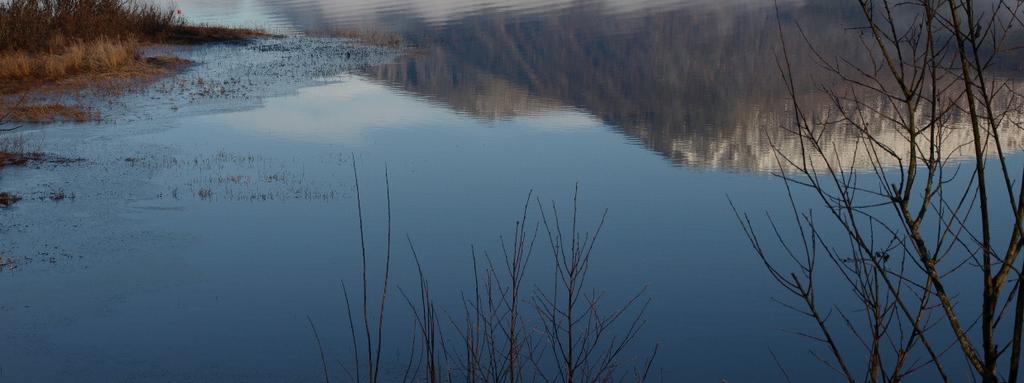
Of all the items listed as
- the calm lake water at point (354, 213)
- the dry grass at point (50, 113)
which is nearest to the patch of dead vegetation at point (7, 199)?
the calm lake water at point (354, 213)

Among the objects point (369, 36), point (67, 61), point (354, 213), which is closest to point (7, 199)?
point (354, 213)

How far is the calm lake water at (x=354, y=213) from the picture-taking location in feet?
22.8

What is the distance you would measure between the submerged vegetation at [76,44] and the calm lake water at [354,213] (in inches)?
45.8

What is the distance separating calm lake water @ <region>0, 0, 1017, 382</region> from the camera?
6945 mm

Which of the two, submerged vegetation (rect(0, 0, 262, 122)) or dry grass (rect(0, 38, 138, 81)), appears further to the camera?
dry grass (rect(0, 38, 138, 81))

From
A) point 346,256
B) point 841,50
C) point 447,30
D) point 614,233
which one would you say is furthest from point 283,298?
point 447,30

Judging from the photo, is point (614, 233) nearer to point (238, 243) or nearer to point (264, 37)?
point (238, 243)

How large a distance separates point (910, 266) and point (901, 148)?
2460 cm

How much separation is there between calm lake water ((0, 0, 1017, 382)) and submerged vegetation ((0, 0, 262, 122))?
1.16 m

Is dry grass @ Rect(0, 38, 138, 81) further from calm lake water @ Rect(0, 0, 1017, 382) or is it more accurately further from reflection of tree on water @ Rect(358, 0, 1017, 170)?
reflection of tree on water @ Rect(358, 0, 1017, 170)

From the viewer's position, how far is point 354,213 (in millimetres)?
9898

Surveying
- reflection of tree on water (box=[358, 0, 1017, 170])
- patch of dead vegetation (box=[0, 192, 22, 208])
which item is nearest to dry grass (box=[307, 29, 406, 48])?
reflection of tree on water (box=[358, 0, 1017, 170])

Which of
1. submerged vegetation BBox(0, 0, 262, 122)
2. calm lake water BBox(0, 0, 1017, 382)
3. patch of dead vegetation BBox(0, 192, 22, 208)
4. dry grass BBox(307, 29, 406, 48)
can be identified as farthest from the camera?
dry grass BBox(307, 29, 406, 48)

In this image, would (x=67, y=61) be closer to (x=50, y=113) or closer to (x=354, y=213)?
(x=50, y=113)
